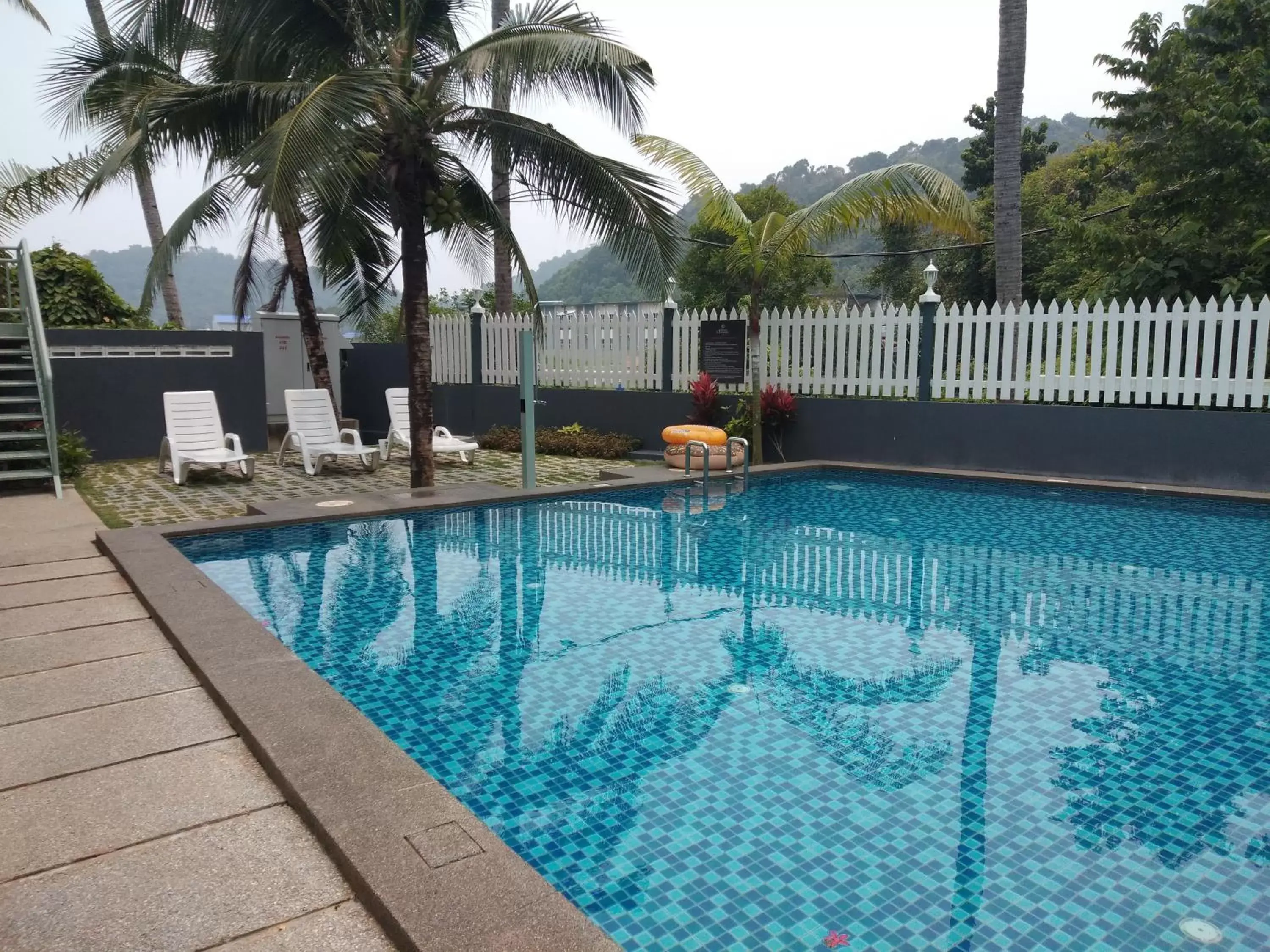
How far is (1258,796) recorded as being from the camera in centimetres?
320

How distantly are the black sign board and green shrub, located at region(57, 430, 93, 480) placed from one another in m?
7.46

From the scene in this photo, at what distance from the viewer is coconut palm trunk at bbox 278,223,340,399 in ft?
41.5

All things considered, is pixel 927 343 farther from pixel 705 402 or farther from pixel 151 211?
pixel 151 211

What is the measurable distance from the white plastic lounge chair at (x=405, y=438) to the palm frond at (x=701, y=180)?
13.3 feet

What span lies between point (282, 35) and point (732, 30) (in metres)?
7.97

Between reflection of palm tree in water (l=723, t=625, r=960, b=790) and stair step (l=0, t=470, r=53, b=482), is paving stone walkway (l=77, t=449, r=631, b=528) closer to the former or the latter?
stair step (l=0, t=470, r=53, b=482)

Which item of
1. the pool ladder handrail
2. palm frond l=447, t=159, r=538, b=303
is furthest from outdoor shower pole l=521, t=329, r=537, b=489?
the pool ladder handrail

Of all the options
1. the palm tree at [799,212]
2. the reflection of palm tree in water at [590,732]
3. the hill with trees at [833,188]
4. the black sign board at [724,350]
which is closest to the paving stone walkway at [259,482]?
the black sign board at [724,350]

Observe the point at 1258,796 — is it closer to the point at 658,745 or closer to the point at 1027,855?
the point at 1027,855

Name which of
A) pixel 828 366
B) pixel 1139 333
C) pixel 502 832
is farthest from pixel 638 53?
pixel 502 832

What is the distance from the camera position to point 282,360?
15195 millimetres

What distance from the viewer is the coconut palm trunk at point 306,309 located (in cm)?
1265

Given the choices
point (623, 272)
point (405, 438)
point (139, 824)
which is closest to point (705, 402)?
point (405, 438)

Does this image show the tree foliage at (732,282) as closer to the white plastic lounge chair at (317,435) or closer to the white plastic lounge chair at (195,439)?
the white plastic lounge chair at (317,435)
